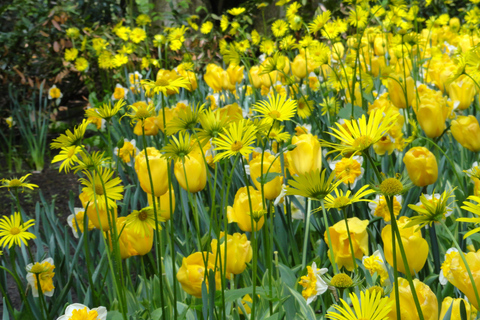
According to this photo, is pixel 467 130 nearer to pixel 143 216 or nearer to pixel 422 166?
pixel 422 166

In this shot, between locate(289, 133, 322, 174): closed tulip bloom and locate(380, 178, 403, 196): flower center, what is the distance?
567mm

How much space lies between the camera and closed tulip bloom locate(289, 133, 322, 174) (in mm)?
1074

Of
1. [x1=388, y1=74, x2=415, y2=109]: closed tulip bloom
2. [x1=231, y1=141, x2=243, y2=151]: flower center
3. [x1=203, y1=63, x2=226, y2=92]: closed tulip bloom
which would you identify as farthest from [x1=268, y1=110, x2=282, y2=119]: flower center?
[x1=203, y1=63, x2=226, y2=92]: closed tulip bloom

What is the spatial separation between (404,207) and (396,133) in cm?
29

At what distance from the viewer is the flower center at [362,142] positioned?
568mm

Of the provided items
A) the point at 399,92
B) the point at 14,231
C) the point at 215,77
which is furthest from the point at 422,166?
the point at 215,77

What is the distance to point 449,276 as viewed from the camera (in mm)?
688

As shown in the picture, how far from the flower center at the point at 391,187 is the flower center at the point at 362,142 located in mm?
68

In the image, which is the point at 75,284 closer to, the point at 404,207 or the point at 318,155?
the point at 318,155

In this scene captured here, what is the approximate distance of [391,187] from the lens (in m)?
0.50

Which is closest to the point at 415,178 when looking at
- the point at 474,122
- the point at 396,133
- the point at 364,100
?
the point at 474,122

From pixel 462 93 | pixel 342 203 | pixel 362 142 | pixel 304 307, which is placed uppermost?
pixel 362 142

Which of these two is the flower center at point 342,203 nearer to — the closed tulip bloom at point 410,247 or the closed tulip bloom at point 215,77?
the closed tulip bloom at point 410,247

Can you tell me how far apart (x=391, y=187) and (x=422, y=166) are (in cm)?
55
